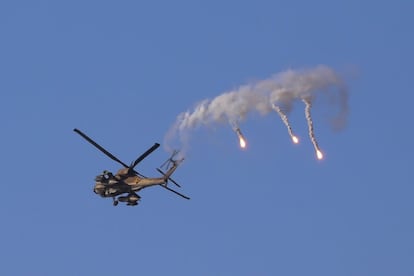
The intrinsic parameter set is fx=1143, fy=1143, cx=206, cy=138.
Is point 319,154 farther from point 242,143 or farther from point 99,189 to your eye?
point 99,189

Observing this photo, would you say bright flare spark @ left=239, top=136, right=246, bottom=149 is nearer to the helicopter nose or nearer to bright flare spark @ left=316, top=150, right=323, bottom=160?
bright flare spark @ left=316, top=150, right=323, bottom=160

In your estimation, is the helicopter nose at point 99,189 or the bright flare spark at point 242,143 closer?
the bright flare spark at point 242,143

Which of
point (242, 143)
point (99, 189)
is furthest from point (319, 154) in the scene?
point (99, 189)

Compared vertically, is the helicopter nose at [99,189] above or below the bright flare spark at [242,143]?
above

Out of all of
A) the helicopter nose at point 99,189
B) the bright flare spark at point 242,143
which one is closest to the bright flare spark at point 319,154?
the bright flare spark at point 242,143

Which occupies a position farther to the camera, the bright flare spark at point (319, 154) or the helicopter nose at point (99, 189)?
the helicopter nose at point (99, 189)

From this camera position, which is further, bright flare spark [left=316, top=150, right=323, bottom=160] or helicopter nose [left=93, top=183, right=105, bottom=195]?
helicopter nose [left=93, top=183, right=105, bottom=195]

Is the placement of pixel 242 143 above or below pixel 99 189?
below

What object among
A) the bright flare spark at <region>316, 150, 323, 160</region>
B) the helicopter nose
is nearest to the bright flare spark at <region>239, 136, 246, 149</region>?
the bright flare spark at <region>316, 150, 323, 160</region>

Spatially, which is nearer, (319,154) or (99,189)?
(319,154)

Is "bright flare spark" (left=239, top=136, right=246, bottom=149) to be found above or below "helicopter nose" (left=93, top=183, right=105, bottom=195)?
below

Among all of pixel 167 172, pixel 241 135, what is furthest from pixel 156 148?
pixel 241 135

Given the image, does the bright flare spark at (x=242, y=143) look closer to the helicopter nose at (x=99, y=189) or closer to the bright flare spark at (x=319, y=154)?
the bright flare spark at (x=319, y=154)

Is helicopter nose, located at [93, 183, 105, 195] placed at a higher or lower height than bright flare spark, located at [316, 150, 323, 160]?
higher
